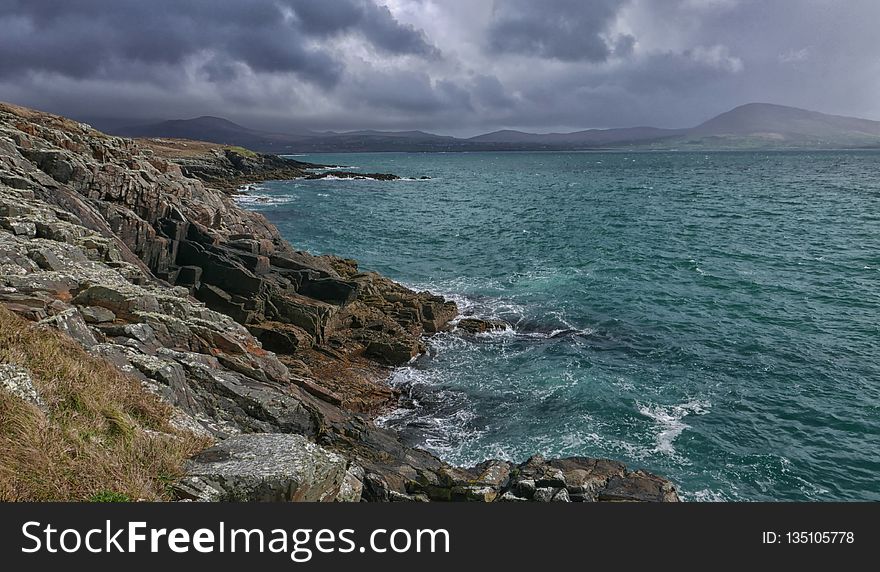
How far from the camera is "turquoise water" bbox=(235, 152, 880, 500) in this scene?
842 inches

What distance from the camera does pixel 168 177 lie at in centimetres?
4394

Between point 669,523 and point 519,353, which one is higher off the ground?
point 669,523

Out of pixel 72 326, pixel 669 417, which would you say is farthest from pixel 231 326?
pixel 669 417

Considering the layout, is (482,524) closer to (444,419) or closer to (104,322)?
(104,322)

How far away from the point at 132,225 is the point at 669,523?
102 ft

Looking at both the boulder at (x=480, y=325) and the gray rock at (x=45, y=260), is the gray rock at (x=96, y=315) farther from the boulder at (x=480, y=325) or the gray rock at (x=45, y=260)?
the boulder at (x=480, y=325)

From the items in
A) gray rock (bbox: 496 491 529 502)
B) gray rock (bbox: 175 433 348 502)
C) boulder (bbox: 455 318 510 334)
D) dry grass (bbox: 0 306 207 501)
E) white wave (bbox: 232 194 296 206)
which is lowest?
boulder (bbox: 455 318 510 334)

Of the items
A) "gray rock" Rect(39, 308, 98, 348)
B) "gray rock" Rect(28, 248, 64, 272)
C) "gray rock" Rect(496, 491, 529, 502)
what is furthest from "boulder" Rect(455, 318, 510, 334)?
"gray rock" Rect(39, 308, 98, 348)

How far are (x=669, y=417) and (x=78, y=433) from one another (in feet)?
73.7

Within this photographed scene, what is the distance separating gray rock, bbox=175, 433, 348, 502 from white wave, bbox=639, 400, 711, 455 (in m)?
16.6

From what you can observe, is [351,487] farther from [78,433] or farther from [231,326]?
[231,326]

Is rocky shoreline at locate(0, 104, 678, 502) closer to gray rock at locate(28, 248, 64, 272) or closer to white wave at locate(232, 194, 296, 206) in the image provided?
gray rock at locate(28, 248, 64, 272)

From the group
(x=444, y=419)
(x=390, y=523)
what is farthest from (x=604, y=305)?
(x=390, y=523)

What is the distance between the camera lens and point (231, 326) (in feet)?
70.0
